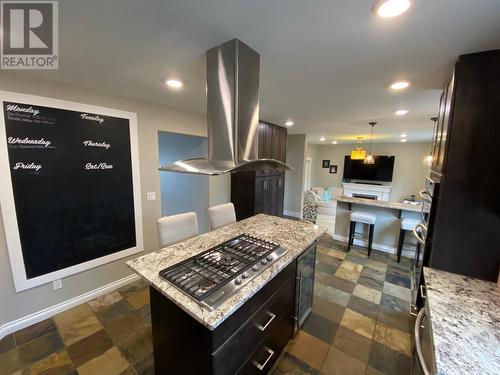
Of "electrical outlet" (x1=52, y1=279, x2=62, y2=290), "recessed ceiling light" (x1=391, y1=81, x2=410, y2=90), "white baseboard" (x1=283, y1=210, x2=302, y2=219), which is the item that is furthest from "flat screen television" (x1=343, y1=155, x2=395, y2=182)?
"electrical outlet" (x1=52, y1=279, x2=62, y2=290)

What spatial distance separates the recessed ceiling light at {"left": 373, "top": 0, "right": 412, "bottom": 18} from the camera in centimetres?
94

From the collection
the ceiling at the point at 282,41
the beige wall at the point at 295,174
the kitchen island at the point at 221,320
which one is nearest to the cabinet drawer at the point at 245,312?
the kitchen island at the point at 221,320

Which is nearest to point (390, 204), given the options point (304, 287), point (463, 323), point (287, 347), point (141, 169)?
point (304, 287)

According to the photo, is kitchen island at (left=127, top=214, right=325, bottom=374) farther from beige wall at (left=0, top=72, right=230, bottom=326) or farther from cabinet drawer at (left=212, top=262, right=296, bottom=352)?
beige wall at (left=0, top=72, right=230, bottom=326)

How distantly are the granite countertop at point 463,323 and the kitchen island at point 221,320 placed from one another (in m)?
0.84

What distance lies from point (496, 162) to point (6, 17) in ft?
10.1

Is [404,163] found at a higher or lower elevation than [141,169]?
higher

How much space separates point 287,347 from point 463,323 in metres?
1.30

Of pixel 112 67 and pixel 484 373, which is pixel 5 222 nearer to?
pixel 112 67

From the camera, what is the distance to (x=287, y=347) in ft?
5.93

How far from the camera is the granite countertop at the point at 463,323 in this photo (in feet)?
2.79

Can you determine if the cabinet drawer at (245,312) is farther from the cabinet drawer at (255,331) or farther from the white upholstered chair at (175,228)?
the white upholstered chair at (175,228)

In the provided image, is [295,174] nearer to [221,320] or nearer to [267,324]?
[267,324]

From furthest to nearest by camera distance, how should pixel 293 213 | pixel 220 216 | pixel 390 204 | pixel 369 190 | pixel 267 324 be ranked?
pixel 369 190 < pixel 293 213 < pixel 390 204 < pixel 220 216 < pixel 267 324
